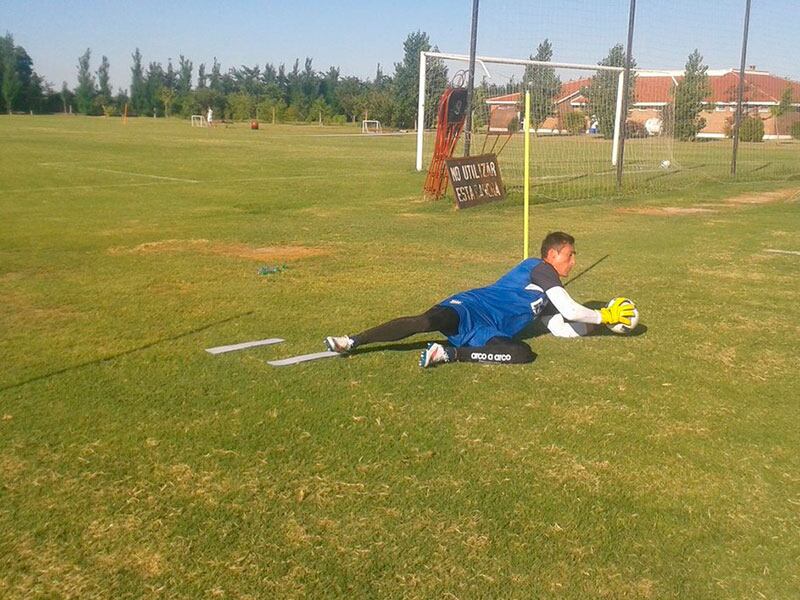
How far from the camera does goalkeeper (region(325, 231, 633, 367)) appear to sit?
6281mm

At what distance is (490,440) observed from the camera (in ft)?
16.1

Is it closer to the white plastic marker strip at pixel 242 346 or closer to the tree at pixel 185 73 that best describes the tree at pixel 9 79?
the tree at pixel 185 73

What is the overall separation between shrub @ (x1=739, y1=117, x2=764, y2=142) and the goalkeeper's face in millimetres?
32869

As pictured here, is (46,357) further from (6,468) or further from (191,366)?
(6,468)

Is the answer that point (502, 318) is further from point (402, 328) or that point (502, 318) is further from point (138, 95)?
point (138, 95)

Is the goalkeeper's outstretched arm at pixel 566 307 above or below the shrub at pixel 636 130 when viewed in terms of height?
below

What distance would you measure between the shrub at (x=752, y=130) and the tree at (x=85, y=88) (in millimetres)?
84054

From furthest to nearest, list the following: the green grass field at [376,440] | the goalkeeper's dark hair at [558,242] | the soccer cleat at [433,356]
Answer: the goalkeeper's dark hair at [558,242] < the soccer cleat at [433,356] < the green grass field at [376,440]

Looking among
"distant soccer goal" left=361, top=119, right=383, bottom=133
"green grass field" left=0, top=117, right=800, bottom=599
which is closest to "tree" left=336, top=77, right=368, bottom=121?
"distant soccer goal" left=361, top=119, right=383, bottom=133

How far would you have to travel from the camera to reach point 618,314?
6.91 meters

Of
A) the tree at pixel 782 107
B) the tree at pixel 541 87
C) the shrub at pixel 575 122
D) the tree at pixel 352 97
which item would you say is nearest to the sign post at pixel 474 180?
the tree at pixel 541 87

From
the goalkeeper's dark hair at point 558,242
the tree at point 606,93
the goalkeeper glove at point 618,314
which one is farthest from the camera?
the tree at point 606,93

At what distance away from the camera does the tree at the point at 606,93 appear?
26484 millimetres

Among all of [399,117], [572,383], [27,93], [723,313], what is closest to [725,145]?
[723,313]
